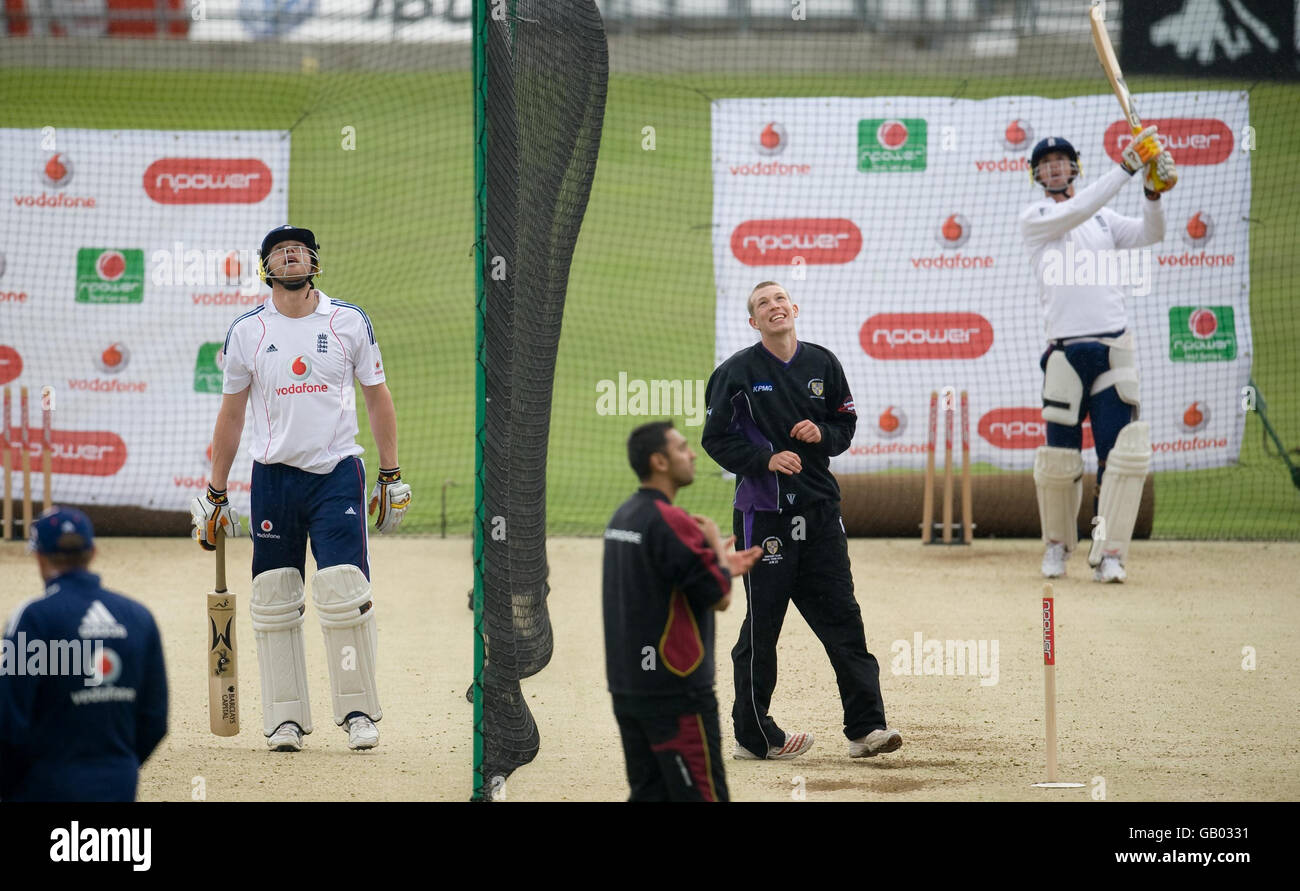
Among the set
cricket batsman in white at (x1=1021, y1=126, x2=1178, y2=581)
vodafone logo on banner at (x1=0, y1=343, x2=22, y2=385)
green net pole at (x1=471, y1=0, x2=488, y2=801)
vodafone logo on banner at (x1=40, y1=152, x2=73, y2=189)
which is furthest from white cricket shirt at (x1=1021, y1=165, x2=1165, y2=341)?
vodafone logo on banner at (x1=0, y1=343, x2=22, y2=385)

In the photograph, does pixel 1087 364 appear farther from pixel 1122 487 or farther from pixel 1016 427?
pixel 1016 427

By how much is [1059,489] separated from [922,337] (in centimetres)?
270

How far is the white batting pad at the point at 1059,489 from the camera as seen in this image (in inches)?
420

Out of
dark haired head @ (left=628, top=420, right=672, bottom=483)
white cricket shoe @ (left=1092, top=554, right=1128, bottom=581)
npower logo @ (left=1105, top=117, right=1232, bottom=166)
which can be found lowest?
white cricket shoe @ (left=1092, top=554, right=1128, bottom=581)

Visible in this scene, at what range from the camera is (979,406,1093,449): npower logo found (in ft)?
42.6

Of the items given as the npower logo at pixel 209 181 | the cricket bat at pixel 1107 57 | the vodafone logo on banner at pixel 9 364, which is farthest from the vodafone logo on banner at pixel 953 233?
the vodafone logo on banner at pixel 9 364

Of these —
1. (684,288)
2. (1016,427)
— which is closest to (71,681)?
(1016,427)

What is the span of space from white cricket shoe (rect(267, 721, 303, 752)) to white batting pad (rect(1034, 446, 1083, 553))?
5659 millimetres

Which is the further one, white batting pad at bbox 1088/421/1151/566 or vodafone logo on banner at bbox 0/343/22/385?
vodafone logo on banner at bbox 0/343/22/385

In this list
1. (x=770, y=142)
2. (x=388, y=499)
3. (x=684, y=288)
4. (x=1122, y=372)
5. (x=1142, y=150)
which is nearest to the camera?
(x=388, y=499)

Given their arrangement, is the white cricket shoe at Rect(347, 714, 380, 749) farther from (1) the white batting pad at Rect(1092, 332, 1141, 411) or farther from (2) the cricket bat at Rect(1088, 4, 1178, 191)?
(1) the white batting pad at Rect(1092, 332, 1141, 411)

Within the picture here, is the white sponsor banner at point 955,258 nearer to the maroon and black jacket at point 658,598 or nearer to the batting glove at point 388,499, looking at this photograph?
the batting glove at point 388,499

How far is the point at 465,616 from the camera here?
32.3 feet

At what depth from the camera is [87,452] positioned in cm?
1273
